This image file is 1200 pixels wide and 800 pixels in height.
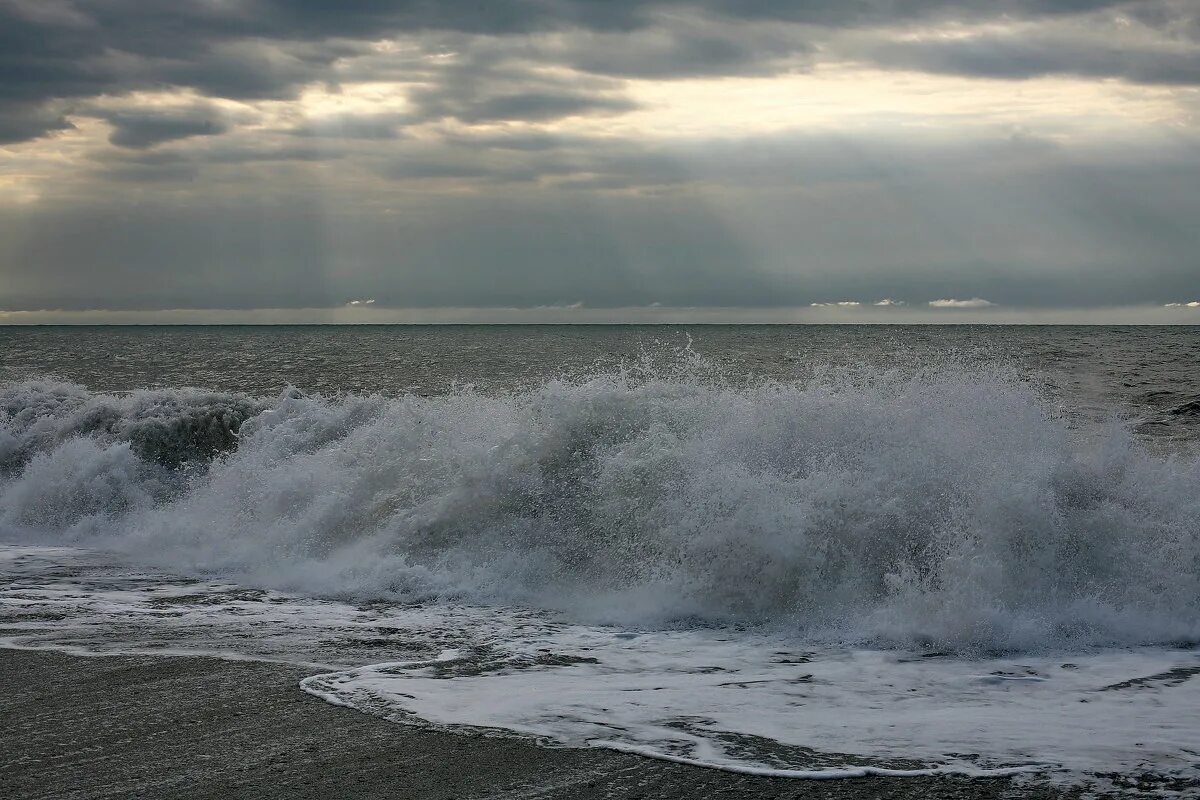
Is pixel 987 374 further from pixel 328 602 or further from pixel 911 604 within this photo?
pixel 328 602

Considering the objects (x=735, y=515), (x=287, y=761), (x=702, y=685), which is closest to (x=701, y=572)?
(x=735, y=515)

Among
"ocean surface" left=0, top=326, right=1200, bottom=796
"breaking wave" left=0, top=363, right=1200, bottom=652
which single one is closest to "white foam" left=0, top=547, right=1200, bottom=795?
"ocean surface" left=0, top=326, right=1200, bottom=796

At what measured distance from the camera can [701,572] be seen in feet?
27.0

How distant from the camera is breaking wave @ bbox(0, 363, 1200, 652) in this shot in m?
7.62

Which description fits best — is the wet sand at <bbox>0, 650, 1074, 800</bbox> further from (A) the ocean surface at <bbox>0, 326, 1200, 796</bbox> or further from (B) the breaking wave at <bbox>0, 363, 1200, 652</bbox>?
(B) the breaking wave at <bbox>0, 363, 1200, 652</bbox>

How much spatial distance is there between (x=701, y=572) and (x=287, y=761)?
4049 mm

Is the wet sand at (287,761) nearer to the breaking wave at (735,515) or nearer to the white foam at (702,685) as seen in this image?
the white foam at (702,685)

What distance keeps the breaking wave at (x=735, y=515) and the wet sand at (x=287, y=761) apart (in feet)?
8.94

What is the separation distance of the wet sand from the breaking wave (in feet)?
8.94

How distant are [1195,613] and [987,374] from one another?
3.45m

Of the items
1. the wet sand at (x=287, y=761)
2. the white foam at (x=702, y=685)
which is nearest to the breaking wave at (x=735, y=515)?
the white foam at (x=702, y=685)

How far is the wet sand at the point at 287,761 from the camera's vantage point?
14.7ft

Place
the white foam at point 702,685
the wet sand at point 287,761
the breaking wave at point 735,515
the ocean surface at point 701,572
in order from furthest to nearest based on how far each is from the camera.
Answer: the breaking wave at point 735,515, the ocean surface at point 701,572, the white foam at point 702,685, the wet sand at point 287,761

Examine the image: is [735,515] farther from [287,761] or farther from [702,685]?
[287,761]
